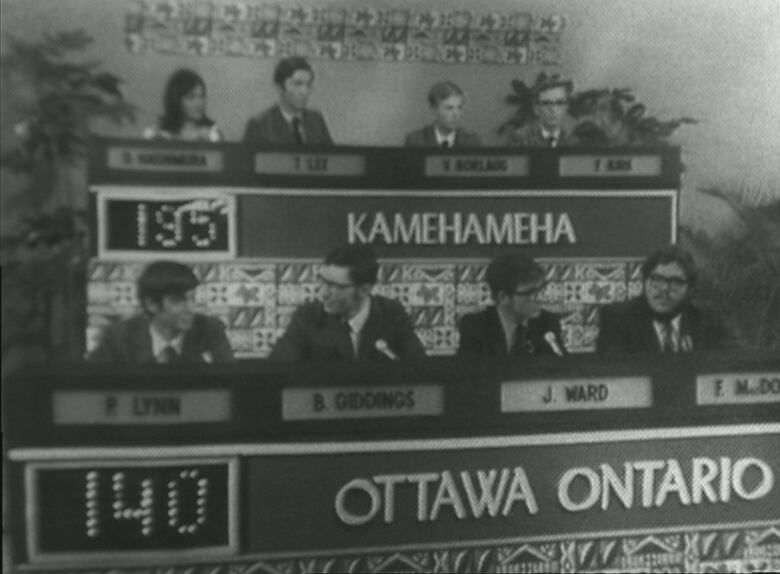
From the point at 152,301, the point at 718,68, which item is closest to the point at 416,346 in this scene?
the point at 152,301

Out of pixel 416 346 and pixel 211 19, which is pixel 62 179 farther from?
pixel 416 346

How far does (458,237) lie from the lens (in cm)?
83

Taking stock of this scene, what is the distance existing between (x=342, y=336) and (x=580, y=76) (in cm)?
30

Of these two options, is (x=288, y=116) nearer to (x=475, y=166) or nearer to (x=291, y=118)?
(x=291, y=118)

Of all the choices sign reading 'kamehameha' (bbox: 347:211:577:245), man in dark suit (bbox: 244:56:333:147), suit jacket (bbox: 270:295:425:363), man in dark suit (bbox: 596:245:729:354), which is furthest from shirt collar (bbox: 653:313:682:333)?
man in dark suit (bbox: 244:56:333:147)

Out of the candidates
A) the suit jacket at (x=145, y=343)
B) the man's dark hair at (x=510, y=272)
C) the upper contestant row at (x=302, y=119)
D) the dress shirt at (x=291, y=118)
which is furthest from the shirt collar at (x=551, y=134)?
the suit jacket at (x=145, y=343)

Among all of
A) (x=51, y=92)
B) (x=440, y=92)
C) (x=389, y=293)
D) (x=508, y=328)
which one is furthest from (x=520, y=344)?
(x=51, y=92)

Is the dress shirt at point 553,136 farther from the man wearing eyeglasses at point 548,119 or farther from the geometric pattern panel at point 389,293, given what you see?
the geometric pattern panel at point 389,293

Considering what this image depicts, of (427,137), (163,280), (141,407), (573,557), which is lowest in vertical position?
(573,557)

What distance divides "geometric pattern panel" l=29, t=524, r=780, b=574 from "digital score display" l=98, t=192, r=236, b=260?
0.26 metres

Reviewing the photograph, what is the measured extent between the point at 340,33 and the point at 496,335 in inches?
11.1

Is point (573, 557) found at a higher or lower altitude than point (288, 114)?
lower

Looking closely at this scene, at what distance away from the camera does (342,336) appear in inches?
32.2

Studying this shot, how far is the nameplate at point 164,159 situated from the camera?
0.79m
